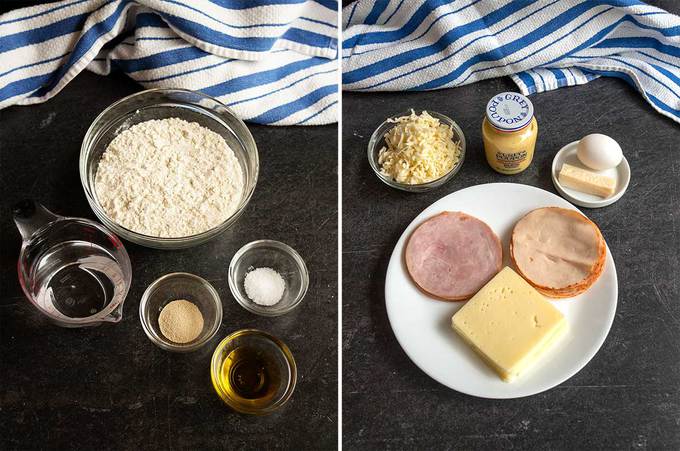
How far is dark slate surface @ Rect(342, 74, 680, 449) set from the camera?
123cm

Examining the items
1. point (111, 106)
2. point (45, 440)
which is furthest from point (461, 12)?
point (45, 440)

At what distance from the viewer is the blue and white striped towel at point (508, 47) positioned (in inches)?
55.3

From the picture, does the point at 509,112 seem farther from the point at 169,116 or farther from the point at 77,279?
the point at 77,279

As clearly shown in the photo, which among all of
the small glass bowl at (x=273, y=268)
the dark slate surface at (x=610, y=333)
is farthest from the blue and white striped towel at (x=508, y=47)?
the small glass bowl at (x=273, y=268)

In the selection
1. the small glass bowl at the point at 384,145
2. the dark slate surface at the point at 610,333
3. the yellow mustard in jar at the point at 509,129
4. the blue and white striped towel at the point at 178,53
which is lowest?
the dark slate surface at the point at 610,333

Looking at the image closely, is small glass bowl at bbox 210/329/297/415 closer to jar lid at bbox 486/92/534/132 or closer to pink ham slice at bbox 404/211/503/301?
pink ham slice at bbox 404/211/503/301

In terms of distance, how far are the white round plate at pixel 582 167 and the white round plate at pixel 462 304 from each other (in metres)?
0.04

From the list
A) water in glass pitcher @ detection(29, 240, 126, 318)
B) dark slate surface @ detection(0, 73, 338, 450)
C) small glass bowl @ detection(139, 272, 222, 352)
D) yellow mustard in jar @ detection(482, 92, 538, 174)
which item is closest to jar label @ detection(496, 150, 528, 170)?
yellow mustard in jar @ detection(482, 92, 538, 174)

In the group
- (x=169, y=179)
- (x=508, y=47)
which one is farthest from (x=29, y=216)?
(x=508, y=47)

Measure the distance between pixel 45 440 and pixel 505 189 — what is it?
2.51ft

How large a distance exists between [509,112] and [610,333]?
36 cm

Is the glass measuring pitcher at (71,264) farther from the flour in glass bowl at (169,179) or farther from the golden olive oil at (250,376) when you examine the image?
the golden olive oil at (250,376)

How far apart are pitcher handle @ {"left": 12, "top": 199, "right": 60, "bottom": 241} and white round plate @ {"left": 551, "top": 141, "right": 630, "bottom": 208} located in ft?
2.50

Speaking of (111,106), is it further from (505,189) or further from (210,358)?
(505,189)
